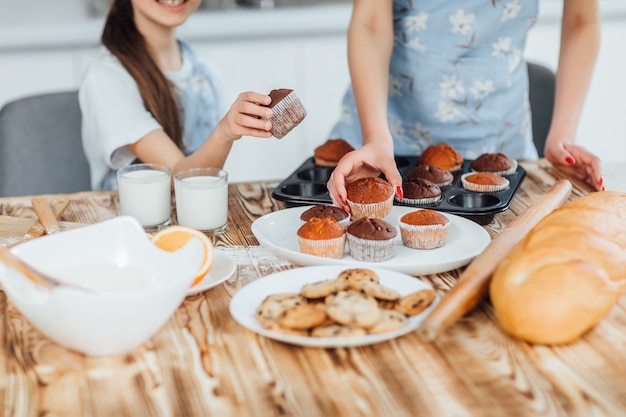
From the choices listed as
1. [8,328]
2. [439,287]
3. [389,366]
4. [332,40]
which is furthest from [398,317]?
[332,40]

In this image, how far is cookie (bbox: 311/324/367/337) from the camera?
102 centimetres

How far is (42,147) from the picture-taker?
2.21 metres

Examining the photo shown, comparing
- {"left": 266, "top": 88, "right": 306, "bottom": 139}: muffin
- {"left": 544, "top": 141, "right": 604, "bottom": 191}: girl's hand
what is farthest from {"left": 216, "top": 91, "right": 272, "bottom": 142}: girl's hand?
{"left": 544, "top": 141, "right": 604, "bottom": 191}: girl's hand

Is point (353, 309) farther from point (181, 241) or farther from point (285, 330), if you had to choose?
point (181, 241)

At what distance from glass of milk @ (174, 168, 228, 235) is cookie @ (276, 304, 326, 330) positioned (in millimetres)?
491

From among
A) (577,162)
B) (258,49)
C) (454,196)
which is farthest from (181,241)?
(258,49)

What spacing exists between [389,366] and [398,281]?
0.69 feet

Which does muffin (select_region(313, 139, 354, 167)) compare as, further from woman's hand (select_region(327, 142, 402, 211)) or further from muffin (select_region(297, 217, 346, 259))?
muffin (select_region(297, 217, 346, 259))

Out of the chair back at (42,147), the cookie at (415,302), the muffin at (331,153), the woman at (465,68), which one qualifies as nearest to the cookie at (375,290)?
the cookie at (415,302)

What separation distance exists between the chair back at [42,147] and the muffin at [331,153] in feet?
2.75

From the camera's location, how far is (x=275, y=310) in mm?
1075

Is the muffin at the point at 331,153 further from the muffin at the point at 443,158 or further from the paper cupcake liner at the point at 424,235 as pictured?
the paper cupcake liner at the point at 424,235

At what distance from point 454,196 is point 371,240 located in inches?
16.0

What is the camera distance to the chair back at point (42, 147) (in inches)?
84.3
